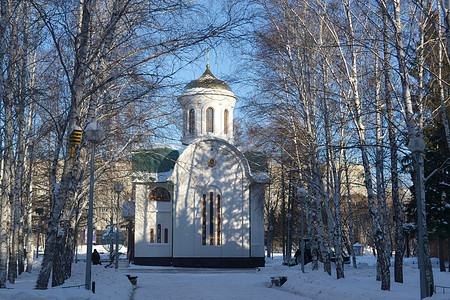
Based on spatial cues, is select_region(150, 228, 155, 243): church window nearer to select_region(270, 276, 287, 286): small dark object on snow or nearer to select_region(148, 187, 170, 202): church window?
select_region(148, 187, 170, 202): church window

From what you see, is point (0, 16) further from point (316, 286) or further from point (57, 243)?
point (316, 286)

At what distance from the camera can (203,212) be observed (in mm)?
37438

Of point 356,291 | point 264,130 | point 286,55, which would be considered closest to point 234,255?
point 264,130

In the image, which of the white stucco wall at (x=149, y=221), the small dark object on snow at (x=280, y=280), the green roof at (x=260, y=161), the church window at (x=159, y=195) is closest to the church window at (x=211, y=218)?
the white stucco wall at (x=149, y=221)

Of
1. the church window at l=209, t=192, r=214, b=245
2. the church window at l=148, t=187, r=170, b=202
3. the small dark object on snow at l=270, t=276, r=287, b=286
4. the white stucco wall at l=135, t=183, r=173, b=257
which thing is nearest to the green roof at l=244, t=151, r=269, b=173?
the church window at l=209, t=192, r=214, b=245

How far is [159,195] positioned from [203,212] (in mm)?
3609

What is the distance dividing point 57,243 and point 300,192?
1046cm

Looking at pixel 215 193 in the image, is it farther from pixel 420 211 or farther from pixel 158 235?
pixel 420 211

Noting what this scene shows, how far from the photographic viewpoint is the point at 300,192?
64.1 ft

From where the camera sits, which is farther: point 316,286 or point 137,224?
point 137,224

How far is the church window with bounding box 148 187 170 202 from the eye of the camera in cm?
3825

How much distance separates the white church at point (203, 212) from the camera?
36812 millimetres

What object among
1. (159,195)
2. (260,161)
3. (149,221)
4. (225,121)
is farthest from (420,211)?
(225,121)

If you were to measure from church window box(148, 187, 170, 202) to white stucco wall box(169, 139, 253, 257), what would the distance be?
1517 mm
